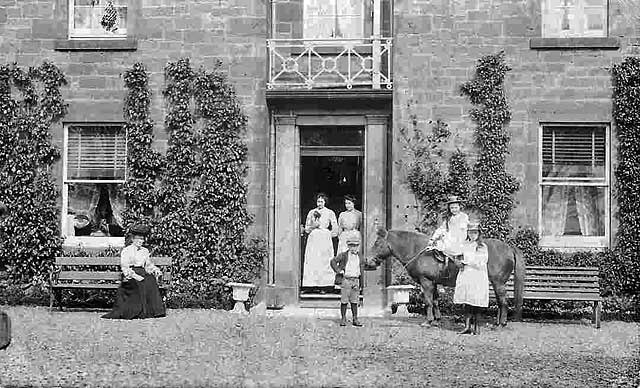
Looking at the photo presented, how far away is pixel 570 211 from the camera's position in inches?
659

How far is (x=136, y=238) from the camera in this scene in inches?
599

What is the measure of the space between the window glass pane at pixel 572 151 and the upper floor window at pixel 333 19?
3981mm


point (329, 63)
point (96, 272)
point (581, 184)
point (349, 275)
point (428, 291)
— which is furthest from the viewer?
point (329, 63)

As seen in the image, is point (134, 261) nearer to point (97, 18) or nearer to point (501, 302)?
point (97, 18)

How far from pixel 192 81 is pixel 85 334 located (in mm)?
5892

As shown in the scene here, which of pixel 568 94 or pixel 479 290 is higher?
pixel 568 94

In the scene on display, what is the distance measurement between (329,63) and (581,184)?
5.01 meters

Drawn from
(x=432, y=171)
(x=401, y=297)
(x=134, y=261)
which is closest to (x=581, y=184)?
(x=432, y=171)

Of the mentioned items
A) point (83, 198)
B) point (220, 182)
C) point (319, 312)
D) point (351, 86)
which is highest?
point (351, 86)

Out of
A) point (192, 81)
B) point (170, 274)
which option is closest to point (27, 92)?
point (192, 81)

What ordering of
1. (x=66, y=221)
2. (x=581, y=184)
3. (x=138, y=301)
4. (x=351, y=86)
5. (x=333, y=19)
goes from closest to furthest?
(x=138, y=301) < (x=581, y=184) < (x=351, y=86) < (x=66, y=221) < (x=333, y=19)

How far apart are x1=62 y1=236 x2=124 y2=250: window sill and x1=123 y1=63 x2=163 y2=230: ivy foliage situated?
0.45 meters

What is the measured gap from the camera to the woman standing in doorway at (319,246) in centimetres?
1708

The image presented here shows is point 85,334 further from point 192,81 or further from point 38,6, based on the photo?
point 38,6
